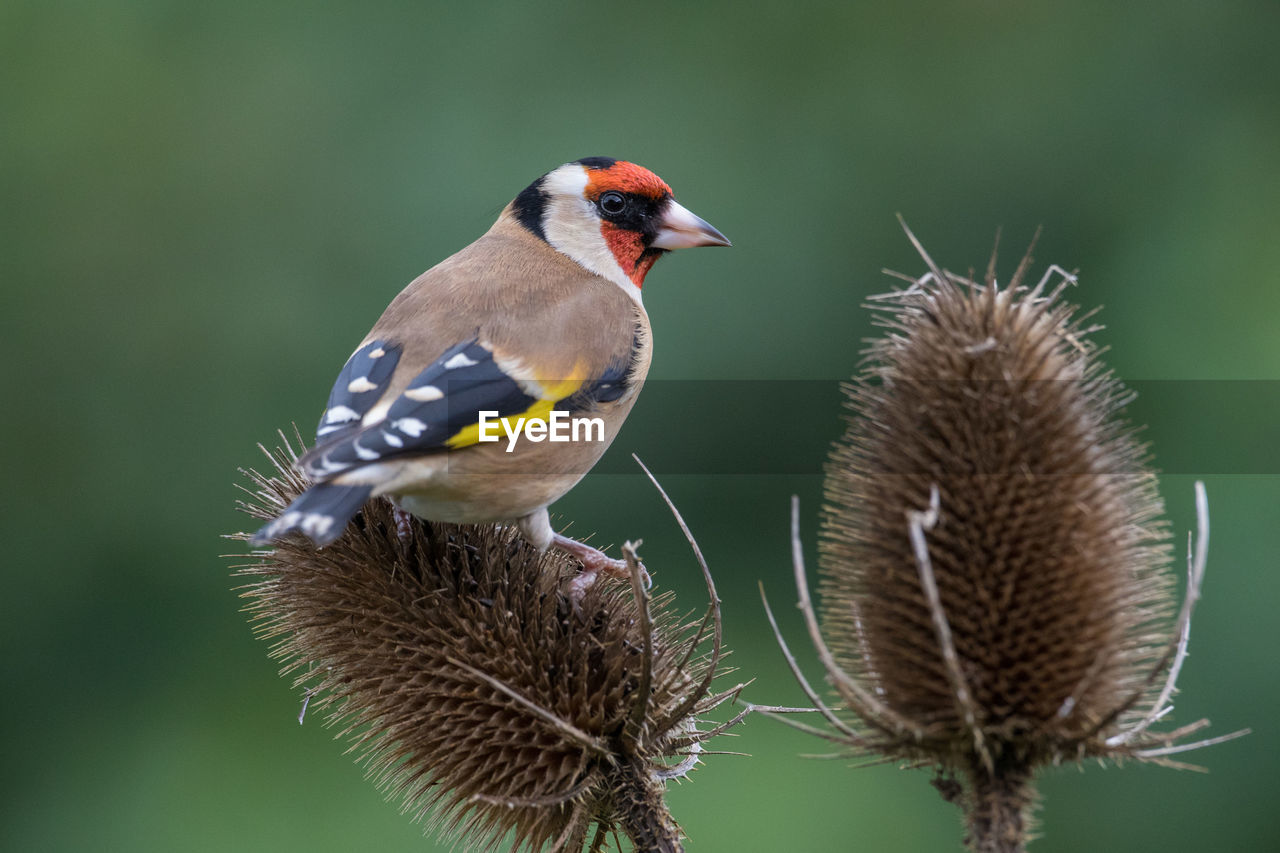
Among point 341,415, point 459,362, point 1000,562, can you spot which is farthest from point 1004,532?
point 341,415

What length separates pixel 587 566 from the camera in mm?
2850

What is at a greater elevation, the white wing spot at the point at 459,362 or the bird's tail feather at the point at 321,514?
the white wing spot at the point at 459,362

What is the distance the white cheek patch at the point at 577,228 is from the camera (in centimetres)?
344

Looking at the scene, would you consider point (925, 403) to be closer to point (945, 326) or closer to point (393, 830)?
point (945, 326)

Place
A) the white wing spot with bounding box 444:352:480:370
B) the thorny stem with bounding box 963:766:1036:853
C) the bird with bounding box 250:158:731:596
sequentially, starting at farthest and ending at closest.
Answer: the white wing spot with bounding box 444:352:480:370 → the bird with bounding box 250:158:731:596 → the thorny stem with bounding box 963:766:1036:853

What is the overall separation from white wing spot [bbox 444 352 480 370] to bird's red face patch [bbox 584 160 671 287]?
2.83 ft

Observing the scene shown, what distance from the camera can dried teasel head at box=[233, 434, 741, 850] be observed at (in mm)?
2447

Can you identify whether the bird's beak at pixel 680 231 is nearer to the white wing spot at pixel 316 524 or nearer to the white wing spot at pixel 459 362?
the white wing spot at pixel 459 362

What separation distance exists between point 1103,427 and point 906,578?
42 centimetres

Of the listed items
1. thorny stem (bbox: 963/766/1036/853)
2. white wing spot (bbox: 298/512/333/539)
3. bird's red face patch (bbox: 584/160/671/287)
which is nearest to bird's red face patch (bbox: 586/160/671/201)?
bird's red face patch (bbox: 584/160/671/287)

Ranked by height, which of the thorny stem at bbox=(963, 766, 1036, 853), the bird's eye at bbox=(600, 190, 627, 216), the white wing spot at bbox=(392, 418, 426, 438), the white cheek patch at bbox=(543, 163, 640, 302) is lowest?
the thorny stem at bbox=(963, 766, 1036, 853)

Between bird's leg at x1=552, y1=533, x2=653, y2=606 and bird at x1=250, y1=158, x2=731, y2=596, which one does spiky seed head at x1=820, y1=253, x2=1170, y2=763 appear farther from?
bird at x1=250, y1=158, x2=731, y2=596

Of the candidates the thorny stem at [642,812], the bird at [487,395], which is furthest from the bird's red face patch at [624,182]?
the thorny stem at [642,812]

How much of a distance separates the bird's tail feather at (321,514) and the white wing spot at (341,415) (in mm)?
210
